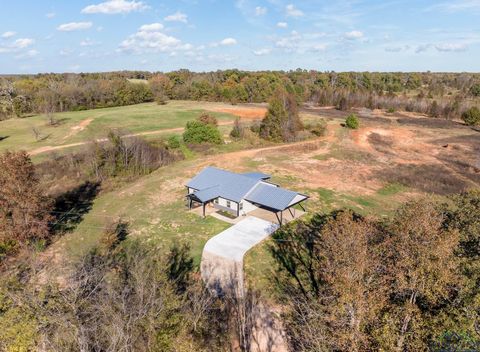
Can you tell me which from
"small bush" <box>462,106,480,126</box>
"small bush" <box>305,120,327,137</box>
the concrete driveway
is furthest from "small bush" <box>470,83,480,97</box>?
the concrete driveway

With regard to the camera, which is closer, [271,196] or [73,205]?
[271,196]

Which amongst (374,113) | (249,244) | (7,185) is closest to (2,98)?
(7,185)

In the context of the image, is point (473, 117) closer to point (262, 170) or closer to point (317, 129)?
point (317, 129)

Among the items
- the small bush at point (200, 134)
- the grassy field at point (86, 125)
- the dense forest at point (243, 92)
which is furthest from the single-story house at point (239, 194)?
the dense forest at point (243, 92)

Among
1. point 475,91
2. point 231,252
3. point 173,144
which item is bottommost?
point 231,252

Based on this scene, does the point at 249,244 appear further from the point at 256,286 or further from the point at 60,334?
the point at 60,334

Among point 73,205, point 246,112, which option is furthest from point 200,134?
point 246,112

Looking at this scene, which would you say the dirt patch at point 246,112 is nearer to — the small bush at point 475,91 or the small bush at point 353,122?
the small bush at point 353,122
